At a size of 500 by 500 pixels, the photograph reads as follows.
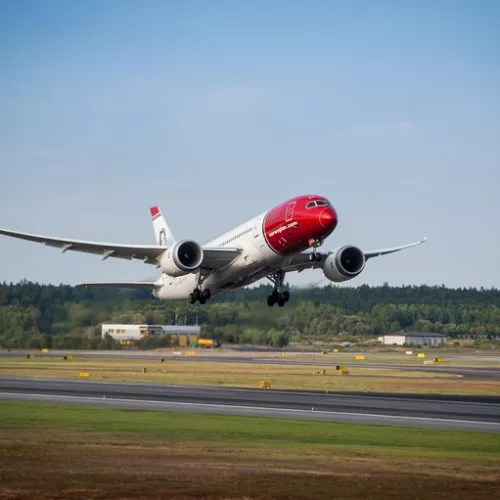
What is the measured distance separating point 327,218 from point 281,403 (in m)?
9.98

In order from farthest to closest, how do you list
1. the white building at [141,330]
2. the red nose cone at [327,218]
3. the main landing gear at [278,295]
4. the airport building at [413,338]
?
the airport building at [413,338] → the white building at [141,330] → the main landing gear at [278,295] → the red nose cone at [327,218]

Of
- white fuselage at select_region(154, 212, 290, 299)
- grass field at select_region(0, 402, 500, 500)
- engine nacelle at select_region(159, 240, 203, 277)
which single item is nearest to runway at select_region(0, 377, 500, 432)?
grass field at select_region(0, 402, 500, 500)

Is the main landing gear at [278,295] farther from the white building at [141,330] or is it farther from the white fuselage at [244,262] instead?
the white building at [141,330]

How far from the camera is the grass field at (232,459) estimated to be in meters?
26.7

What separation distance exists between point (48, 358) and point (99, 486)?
85135 millimetres

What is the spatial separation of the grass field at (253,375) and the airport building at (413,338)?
2082 inches

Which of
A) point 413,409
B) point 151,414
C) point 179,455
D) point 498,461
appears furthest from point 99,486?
point 413,409

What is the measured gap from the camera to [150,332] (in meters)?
115

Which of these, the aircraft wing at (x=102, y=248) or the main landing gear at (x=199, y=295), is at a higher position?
the aircraft wing at (x=102, y=248)

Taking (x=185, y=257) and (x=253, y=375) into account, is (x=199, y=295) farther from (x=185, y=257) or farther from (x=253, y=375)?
(x=253, y=375)

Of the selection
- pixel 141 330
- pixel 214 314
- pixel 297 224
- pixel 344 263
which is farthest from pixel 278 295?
pixel 141 330

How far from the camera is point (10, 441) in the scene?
36.4m

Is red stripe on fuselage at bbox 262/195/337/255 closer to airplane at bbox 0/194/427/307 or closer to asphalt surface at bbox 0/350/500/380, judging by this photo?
airplane at bbox 0/194/427/307

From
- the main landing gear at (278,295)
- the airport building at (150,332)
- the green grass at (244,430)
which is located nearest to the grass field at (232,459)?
the green grass at (244,430)
